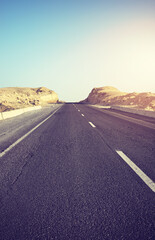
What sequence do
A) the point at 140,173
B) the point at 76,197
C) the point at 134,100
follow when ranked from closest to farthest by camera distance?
the point at 76,197 → the point at 140,173 → the point at 134,100

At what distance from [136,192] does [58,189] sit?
4.49ft

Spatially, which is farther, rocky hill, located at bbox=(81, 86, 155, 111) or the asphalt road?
rocky hill, located at bbox=(81, 86, 155, 111)

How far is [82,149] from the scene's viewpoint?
5.93m

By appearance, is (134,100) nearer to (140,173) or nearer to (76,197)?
(140,173)

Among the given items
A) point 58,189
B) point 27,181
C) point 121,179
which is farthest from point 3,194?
point 121,179

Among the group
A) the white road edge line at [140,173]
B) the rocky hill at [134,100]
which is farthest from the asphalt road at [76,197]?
the rocky hill at [134,100]

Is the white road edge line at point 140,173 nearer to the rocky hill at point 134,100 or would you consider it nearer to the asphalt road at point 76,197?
the asphalt road at point 76,197

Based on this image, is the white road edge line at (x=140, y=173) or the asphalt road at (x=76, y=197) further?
the white road edge line at (x=140, y=173)

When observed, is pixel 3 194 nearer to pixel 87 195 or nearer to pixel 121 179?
pixel 87 195

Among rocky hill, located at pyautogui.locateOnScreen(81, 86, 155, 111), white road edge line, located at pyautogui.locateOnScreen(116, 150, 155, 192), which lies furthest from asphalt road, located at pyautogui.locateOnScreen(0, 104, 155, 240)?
rocky hill, located at pyautogui.locateOnScreen(81, 86, 155, 111)

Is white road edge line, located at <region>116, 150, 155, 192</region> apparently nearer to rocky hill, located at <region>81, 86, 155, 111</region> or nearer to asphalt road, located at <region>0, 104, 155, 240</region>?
asphalt road, located at <region>0, 104, 155, 240</region>

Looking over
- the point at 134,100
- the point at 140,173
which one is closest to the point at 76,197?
the point at 140,173

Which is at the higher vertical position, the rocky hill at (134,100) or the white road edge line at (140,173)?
the white road edge line at (140,173)

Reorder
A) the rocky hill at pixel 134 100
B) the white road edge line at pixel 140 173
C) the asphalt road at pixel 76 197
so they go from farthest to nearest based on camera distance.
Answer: the rocky hill at pixel 134 100 → the white road edge line at pixel 140 173 → the asphalt road at pixel 76 197
